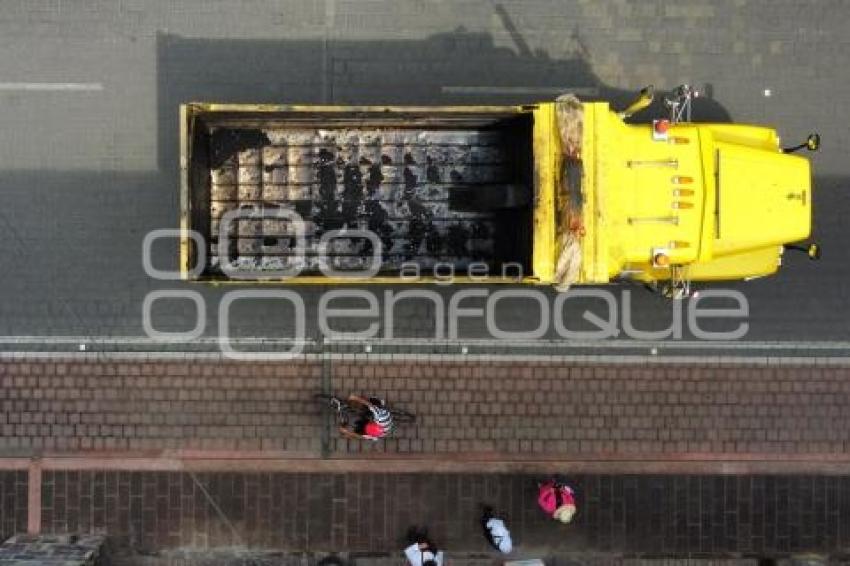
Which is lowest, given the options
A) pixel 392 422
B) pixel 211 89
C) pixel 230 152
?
pixel 392 422

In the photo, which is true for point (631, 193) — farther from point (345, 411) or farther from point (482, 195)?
point (345, 411)

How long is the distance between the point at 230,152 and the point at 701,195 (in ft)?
23.3

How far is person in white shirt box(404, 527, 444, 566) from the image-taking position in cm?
1287

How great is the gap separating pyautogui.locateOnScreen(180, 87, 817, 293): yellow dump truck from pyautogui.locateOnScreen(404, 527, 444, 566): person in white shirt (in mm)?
4594

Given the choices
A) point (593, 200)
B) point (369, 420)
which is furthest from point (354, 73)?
point (369, 420)

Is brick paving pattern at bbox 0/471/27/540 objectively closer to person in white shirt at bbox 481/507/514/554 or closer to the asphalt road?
the asphalt road

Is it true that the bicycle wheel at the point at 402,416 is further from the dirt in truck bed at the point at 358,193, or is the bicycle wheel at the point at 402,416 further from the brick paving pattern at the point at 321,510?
the dirt in truck bed at the point at 358,193

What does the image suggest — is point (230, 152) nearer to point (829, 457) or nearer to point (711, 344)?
point (711, 344)

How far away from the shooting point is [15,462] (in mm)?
13375

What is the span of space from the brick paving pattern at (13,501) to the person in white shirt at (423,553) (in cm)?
660

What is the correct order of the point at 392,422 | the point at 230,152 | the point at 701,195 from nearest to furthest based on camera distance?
the point at 701,195, the point at 230,152, the point at 392,422

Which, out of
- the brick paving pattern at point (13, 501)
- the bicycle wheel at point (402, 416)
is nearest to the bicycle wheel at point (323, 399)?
the bicycle wheel at point (402, 416)

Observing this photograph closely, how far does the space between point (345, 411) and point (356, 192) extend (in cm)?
375

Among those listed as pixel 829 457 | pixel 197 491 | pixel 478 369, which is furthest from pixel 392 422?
pixel 829 457
